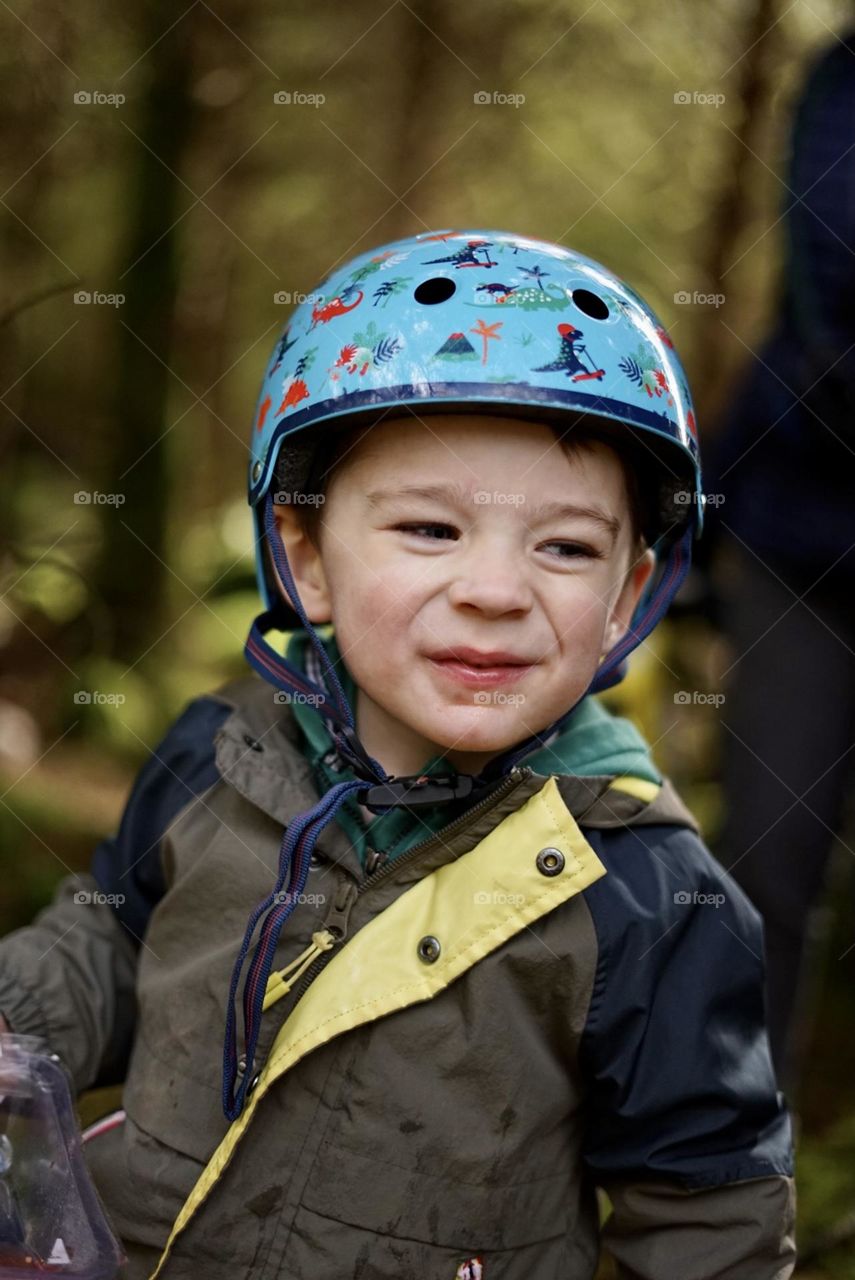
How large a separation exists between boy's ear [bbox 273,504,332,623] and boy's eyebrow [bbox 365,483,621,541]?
0.92 ft

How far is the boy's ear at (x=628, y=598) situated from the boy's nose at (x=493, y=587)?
381mm

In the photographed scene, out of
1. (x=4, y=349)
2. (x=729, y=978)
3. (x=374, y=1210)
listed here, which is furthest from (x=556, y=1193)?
(x=4, y=349)

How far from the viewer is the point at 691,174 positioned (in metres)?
8.05

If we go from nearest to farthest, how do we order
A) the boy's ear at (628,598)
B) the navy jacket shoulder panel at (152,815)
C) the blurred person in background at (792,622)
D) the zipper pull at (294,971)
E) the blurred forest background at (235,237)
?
the zipper pull at (294,971)
the boy's ear at (628,598)
the navy jacket shoulder panel at (152,815)
the blurred person in background at (792,622)
the blurred forest background at (235,237)

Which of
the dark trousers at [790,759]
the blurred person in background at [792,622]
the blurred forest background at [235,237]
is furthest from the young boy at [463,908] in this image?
the blurred forest background at [235,237]

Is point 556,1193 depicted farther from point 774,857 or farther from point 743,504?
point 743,504

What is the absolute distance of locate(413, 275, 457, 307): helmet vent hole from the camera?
241 cm

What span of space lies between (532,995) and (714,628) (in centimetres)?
250

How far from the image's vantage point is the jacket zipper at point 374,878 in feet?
7.30

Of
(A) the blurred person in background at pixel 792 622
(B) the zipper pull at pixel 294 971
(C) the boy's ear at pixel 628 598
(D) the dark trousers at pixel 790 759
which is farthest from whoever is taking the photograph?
(D) the dark trousers at pixel 790 759

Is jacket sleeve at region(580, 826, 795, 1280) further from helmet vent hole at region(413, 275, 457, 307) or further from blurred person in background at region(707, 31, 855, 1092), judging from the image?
blurred person in background at region(707, 31, 855, 1092)

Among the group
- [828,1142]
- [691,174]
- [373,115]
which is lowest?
[828,1142]

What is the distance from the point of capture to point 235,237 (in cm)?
746

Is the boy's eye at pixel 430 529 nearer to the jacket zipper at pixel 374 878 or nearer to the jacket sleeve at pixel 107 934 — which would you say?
the jacket zipper at pixel 374 878
